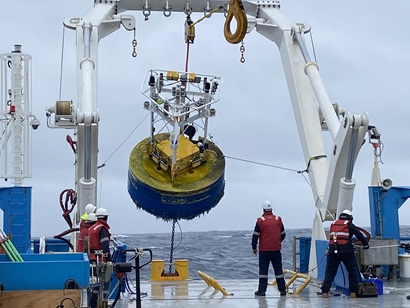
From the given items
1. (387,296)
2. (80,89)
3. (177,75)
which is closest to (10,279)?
(387,296)

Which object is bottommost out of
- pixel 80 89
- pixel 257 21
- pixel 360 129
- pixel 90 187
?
pixel 90 187

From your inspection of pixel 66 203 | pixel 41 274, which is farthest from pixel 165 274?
pixel 41 274

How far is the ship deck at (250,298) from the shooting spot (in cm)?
1230

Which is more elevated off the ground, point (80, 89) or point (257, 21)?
point (257, 21)

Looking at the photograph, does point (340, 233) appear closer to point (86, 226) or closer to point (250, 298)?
point (250, 298)

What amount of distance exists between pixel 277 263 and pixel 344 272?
1.25 metres

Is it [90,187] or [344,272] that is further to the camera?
[90,187]

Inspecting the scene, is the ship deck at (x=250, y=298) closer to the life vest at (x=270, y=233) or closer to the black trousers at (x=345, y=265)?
the black trousers at (x=345, y=265)

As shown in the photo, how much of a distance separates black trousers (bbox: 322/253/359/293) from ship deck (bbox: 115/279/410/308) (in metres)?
0.21

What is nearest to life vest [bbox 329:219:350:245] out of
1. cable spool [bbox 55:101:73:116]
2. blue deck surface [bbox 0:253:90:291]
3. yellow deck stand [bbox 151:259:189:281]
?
blue deck surface [bbox 0:253:90:291]

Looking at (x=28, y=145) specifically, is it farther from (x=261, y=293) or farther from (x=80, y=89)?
(x=261, y=293)

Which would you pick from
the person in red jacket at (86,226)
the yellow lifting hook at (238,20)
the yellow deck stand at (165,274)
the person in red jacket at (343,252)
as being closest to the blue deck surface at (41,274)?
the person in red jacket at (86,226)

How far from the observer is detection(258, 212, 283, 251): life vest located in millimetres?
13406

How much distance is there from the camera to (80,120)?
47.3 feet
